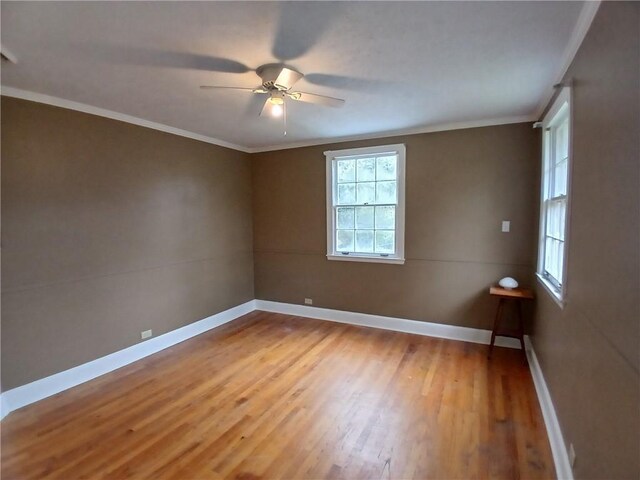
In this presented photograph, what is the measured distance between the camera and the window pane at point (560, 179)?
7.83ft

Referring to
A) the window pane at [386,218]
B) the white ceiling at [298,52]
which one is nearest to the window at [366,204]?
the window pane at [386,218]

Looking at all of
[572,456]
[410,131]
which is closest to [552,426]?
A: [572,456]

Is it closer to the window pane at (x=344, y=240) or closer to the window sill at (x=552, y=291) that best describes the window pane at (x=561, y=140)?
the window sill at (x=552, y=291)

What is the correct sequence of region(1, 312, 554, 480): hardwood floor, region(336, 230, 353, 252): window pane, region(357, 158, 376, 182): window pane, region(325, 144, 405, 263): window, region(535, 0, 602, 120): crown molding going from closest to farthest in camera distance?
1. region(535, 0, 602, 120): crown molding
2. region(1, 312, 554, 480): hardwood floor
3. region(325, 144, 405, 263): window
4. region(357, 158, 376, 182): window pane
5. region(336, 230, 353, 252): window pane

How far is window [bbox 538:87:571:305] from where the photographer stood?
2.32 m

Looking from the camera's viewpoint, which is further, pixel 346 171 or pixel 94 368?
pixel 346 171

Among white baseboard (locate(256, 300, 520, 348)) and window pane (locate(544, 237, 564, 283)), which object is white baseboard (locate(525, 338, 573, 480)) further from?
window pane (locate(544, 237, 564, 283))

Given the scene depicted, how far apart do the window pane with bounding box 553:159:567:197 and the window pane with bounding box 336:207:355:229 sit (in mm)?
2220

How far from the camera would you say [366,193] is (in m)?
4.15

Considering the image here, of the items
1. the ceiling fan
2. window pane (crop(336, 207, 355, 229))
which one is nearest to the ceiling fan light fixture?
the ceiling fan

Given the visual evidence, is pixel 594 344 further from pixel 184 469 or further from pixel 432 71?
pixel 184 469

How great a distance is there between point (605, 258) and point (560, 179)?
1.48 m

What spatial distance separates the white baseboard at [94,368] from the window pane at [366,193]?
8.09 feet

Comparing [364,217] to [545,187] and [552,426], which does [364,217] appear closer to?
[545,187]
